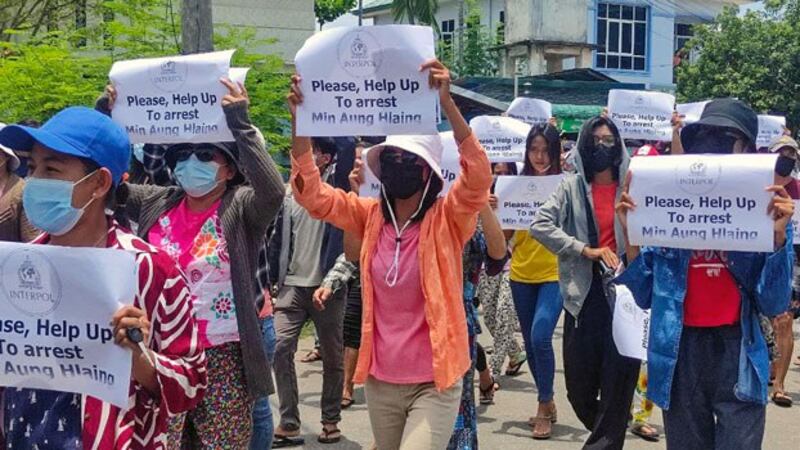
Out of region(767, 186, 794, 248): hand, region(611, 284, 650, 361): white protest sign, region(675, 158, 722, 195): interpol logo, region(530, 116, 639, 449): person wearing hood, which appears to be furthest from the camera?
region(530, 116, 639, 449): person wearing hood

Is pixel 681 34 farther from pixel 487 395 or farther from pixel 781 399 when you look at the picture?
pixel 487 395

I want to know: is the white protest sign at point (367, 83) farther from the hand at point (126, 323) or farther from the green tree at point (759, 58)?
the green tree at point (759, 58)

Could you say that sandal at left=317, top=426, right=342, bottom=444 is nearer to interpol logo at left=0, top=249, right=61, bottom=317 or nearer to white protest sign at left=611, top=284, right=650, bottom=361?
white protest sign at left=611, top=284, right=650, bottom=361

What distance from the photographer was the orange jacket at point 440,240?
4062mm

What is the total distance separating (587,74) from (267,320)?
24.1 metres

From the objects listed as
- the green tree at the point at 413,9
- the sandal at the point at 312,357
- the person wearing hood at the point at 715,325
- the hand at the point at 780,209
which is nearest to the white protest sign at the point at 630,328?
the person wearing hood at the point at 715,325

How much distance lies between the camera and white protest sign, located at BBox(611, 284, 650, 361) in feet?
17.5

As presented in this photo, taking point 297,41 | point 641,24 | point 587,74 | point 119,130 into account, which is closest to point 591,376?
point 119,130

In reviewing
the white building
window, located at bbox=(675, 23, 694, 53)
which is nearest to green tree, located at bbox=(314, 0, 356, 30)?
the white building

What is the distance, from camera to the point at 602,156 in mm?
5820

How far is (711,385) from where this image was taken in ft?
13.9

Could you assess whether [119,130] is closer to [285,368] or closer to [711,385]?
[711,385]

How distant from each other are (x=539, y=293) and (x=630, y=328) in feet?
5.28

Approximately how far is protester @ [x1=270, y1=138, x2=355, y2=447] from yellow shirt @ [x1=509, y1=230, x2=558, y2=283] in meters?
1.24
